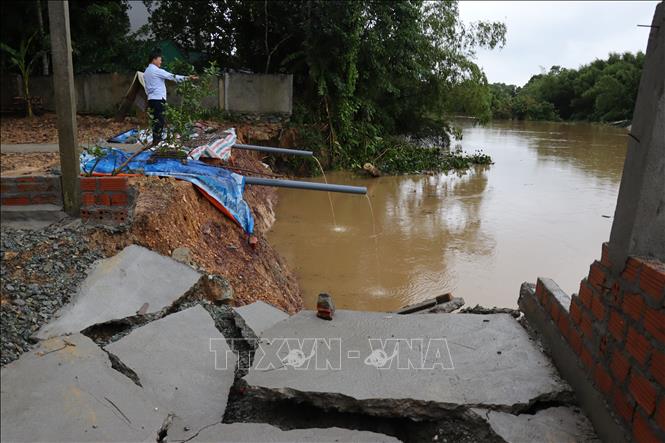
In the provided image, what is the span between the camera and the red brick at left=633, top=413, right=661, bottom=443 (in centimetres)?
157

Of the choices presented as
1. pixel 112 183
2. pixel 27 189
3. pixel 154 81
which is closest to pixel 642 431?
pixel 112 183

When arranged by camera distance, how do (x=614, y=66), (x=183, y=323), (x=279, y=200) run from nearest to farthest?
(x=183, y=323) → (x=279, y=200) → (x=614, y=66)

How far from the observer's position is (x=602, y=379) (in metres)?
1.91

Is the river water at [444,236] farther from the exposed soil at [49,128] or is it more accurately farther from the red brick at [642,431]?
the red brick at [642,431]

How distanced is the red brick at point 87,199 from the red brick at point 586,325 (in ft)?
10.9

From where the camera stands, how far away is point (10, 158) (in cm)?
548

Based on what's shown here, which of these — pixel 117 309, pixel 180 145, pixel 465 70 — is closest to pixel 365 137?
pixel 465 70

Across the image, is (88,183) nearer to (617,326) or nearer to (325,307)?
(325,307)

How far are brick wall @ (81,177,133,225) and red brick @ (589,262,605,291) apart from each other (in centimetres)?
309

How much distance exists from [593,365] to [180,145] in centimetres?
471

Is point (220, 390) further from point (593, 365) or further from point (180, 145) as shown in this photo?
point (180, 145)

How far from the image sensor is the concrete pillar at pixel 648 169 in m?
1.71

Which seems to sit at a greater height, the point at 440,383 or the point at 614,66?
the point at 614,66

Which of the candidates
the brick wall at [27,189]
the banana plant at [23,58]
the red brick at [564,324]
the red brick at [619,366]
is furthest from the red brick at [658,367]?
the banana plant at [23,58]
